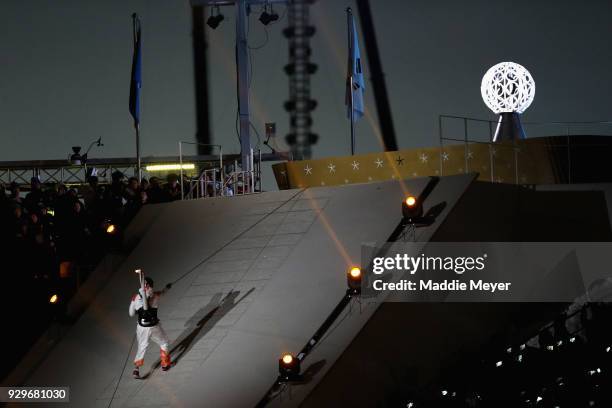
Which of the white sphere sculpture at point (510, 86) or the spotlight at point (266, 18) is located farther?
the spotlight at point (266, 18)

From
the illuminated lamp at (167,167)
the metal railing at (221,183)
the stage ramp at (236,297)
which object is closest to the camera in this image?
the stage ramp at (236,297)

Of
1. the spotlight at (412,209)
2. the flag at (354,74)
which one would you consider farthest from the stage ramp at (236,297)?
the flag at (354,74)

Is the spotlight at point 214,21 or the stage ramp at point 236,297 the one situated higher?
the spotlight at point 214,21

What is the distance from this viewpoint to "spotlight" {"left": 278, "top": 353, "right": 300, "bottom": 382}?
45.2ft

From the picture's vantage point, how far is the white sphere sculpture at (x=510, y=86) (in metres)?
20.7

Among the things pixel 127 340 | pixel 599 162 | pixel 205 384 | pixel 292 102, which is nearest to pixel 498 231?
pixel 599 162

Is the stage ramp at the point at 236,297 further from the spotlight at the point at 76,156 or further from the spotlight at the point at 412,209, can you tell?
the spotlight at the point at 76,156

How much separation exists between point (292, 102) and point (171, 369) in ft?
81.3

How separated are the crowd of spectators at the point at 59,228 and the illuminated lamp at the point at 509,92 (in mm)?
6955

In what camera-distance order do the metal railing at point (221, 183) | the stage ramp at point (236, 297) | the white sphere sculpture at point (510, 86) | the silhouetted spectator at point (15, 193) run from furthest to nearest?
the metal railing at point (221, 183) → the white sphere sculpture at point (510, 86) → the silhouetted spectator at point (15, 193) → the stage ramp at point (236, 297)

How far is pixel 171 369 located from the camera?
51.5 feet

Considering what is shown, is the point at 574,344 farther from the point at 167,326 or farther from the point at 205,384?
the point at 167,326

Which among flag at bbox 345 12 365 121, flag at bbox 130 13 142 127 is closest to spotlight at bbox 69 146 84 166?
flag at bbox 130 13 142 127

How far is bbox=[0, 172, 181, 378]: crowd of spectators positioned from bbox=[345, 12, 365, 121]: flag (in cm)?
418
